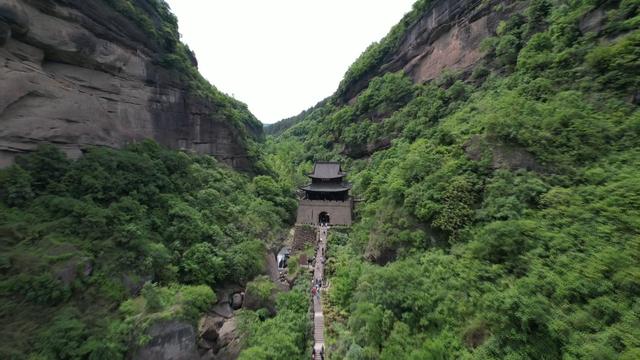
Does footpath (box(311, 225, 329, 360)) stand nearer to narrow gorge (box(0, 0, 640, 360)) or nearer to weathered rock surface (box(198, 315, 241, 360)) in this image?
narrow gorge (box(0, 0, 640, 360))

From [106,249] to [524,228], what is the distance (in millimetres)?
20792

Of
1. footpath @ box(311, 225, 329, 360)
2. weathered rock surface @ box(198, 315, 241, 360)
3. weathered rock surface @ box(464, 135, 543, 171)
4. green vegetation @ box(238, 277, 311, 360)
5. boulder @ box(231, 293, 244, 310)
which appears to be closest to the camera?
green vegetation @ box(238, 277, 311, 360)

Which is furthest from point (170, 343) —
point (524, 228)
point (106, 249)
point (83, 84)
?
point (83, 84)

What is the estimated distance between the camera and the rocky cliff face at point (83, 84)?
59.2ft

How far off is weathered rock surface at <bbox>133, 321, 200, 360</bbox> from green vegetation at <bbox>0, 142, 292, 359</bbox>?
0.47m

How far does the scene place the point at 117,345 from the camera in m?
13.3

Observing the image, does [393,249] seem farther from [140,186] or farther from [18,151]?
[18,151]

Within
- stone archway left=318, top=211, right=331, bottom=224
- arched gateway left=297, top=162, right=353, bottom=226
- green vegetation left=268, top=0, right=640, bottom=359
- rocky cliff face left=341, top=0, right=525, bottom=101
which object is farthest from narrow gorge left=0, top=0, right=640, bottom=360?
rocky cliff face left=341, top=0, right=525, bottom=101

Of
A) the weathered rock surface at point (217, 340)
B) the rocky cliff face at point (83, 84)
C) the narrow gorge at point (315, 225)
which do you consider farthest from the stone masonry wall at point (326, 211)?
the weathered rock surface at point (217, 340)

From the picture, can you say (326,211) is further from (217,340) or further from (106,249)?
(106,249)

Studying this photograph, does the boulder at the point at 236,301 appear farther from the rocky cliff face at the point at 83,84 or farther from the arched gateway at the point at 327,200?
the rocky cliff face at the point at 83,84

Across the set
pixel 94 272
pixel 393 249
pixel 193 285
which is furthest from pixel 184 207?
pixel 393 249

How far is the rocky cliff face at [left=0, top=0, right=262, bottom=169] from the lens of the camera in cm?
1803

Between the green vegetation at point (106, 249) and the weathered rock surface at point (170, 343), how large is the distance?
1.53 ft
